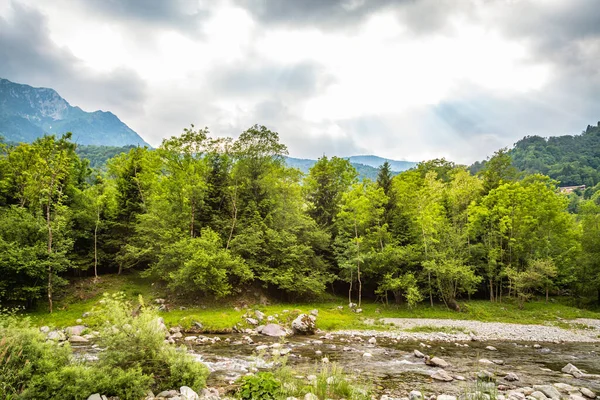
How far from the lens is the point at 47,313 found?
25.9 m

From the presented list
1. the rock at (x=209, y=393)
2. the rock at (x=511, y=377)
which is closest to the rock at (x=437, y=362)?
the rock at (x=511, y=377)

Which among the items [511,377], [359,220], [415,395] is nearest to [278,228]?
[359,220]

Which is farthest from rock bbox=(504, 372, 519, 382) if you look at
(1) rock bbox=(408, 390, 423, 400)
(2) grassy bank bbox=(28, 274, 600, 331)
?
(2) grassy bank bbox=(28, 274, 600, 331)

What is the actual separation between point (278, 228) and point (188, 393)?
85.3 ft

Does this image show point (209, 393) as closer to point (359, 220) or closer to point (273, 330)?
point (273, 330)

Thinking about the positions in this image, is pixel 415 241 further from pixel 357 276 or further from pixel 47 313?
pixel 47 313

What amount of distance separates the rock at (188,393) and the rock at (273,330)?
1456cm

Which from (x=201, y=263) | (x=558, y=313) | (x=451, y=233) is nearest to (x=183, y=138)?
(x=201, y=263)

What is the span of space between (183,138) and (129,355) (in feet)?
89.1

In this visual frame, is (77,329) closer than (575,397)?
No

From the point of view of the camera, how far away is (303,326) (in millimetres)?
24656

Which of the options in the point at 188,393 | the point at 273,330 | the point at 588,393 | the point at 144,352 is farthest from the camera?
the point at 273,330

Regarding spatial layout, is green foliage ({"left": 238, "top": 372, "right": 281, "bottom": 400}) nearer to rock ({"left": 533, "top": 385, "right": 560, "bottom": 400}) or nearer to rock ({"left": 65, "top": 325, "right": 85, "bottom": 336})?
rock ({"left": 533, "top": 385, "right": 560, "bottom": 400})

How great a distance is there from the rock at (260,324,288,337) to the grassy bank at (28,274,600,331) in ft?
6.60
